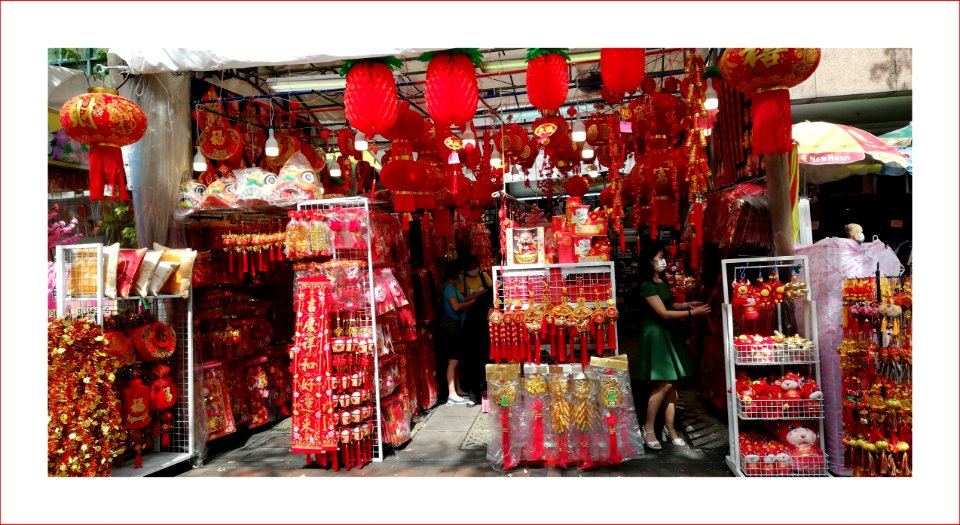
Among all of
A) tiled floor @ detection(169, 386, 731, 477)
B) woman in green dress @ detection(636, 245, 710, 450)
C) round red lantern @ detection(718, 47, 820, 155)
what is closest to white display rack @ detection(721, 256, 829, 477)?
tiled floor @ detection(169, 386, 731, 477)

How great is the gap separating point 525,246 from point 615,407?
136cm

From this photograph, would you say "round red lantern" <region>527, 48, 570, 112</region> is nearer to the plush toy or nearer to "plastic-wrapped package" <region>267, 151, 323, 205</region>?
"plastic-wrapped package" <region>267, 151, 323, 205</region>

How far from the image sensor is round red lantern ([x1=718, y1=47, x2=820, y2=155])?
2.70 metres

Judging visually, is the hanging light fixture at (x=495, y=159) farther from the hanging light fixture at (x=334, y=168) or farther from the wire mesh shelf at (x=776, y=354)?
the wire mesh shelf at (x=776, y=354)

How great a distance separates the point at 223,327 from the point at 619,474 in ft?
11.9

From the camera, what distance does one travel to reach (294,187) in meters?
4.64

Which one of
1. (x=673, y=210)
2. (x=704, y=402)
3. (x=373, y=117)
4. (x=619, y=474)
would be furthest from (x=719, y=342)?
(x=373, y=117)

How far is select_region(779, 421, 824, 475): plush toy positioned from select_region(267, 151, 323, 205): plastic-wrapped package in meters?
4.01

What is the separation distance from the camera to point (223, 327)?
5070 mm

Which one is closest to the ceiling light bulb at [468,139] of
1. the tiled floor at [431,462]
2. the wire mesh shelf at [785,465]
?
the tiled floor at [431,462]

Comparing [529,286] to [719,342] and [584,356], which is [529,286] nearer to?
[584,356]

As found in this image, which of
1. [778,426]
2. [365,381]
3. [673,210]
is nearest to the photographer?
[778,426]

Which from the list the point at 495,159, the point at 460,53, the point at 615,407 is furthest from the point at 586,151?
the point at 460,53

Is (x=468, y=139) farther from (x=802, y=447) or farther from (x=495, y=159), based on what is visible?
(x=802, y=447)
